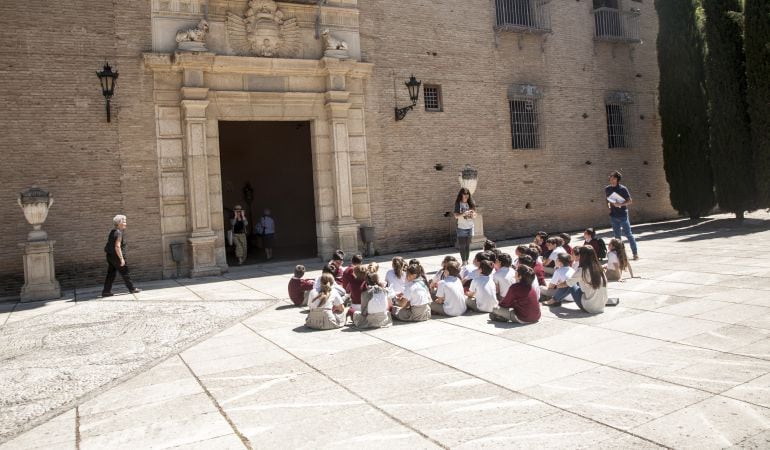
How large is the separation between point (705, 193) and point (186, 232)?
15.4 m

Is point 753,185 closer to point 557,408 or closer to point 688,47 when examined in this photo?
point 688,47

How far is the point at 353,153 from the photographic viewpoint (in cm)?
1390

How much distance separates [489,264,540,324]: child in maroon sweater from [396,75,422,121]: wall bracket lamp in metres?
8.60

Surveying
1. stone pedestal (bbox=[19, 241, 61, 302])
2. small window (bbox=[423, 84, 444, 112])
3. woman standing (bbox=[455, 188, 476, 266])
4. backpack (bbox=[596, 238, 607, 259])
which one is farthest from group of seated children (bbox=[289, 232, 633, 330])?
small window (bbox=[423, 84, 444, 112])

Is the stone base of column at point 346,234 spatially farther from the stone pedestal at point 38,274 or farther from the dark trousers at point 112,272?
the stone pedestal at point 38,274

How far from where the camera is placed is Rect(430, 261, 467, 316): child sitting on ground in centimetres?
709

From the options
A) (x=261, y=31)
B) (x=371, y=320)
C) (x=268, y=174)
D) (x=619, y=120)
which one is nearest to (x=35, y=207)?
(x=261, y=31)

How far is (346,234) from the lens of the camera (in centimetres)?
1348

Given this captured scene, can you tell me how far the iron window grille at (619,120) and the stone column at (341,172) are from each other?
9.76 m

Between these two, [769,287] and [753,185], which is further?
[753,185]

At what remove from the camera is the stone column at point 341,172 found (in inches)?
530

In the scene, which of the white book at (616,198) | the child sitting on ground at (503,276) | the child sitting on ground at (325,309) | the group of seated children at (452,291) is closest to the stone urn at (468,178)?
the white book at (616,198)

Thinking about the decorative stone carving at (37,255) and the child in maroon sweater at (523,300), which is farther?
the decorative stone carving at (37,255)

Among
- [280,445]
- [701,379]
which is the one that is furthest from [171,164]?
[701,379]
